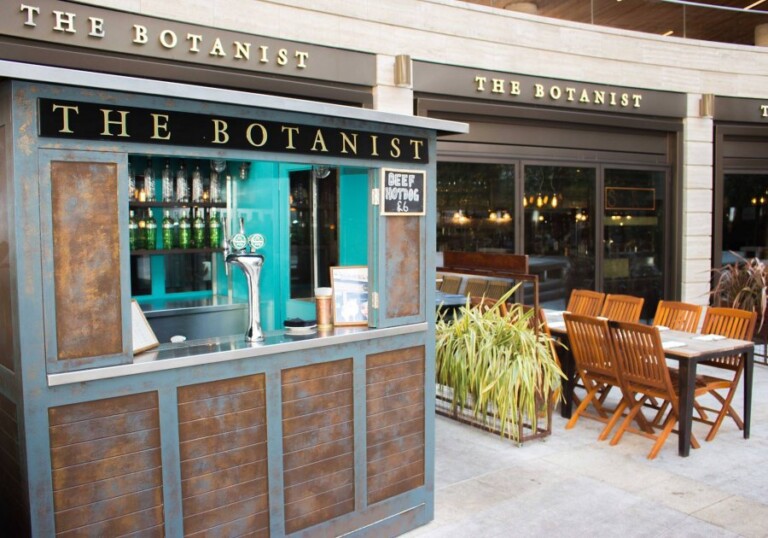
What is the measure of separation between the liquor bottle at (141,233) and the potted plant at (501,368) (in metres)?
2.76

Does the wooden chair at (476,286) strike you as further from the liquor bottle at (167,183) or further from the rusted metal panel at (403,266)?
the rusted metal panel at (403,266)

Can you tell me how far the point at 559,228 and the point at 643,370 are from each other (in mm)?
4627

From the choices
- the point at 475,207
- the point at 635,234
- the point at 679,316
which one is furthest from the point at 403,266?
the point at 635,234

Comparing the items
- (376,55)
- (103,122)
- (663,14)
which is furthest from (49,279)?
(663,14)

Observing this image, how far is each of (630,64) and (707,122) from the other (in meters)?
1.83

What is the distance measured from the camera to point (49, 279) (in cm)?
299

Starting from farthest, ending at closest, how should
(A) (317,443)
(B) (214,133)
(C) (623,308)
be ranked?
(C) (623,308) < (A) (317,443) < (B) (214,133)

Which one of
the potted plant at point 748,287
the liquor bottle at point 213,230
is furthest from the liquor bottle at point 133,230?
the potted plant at point 748,287

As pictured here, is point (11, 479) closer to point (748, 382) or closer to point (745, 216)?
point (748, 382)

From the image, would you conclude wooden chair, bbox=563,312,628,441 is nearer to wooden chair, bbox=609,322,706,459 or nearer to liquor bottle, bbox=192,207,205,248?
wooden chair, bbox=609,322,706,459

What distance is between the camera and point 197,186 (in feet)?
21.0

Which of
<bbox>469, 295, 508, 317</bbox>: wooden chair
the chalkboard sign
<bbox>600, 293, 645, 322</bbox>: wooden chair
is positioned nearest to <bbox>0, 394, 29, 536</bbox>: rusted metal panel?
the chalkboard sign

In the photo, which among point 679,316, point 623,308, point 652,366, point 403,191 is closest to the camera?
point 403,191

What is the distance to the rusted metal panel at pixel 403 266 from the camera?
164 inches
